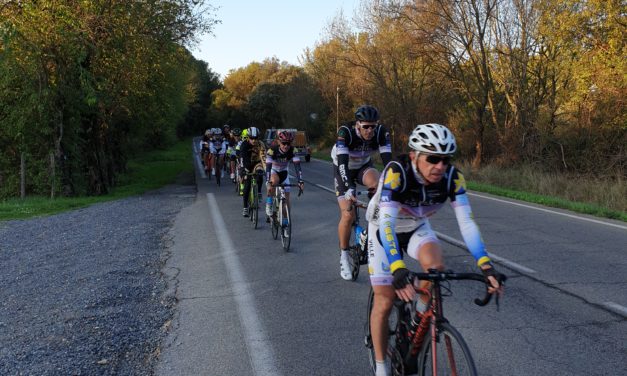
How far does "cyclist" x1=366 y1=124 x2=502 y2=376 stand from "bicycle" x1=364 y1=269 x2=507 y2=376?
98 millimetres

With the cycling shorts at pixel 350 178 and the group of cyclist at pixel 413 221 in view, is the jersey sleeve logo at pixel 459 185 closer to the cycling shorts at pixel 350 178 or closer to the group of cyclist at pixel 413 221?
the group of cyclist at pixel 413 221

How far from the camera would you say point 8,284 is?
6570 millimetres

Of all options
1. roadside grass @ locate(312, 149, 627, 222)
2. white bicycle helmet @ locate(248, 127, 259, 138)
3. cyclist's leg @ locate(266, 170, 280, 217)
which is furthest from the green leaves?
roadside grass @ locate(312, 149, 627, 222)

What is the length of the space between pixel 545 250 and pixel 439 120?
20.6 metres

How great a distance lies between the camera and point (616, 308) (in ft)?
17.0

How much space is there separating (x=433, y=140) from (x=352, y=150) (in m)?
3.30

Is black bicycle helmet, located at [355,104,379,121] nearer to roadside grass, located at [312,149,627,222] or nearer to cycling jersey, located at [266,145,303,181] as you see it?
cycling jersey, located at [266,145,303,181]

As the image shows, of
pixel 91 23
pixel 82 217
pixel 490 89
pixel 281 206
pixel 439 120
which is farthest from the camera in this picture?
pixel 439 120

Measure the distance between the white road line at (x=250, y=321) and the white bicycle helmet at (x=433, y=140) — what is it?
1.98m

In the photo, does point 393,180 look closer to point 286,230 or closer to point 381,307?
point 381,307

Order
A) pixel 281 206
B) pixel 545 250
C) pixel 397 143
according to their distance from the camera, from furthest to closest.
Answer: pixel 397 143 → pixel 281 206 → pixel 545 250

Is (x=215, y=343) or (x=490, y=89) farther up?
(x=490, y=89)

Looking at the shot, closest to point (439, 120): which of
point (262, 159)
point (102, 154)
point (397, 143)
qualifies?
point (397, 143)

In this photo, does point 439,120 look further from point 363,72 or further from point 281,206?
point 281,206
